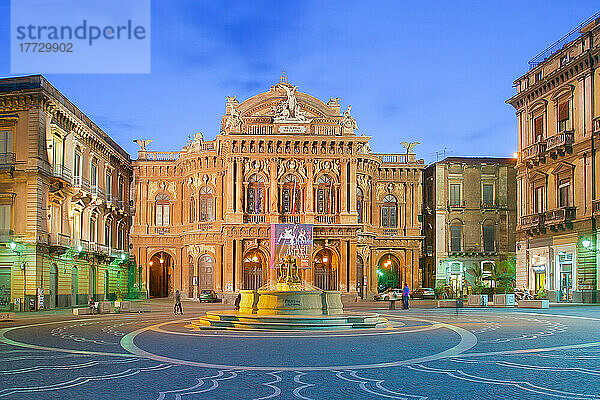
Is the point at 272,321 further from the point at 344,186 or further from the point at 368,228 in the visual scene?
the point at 368,228

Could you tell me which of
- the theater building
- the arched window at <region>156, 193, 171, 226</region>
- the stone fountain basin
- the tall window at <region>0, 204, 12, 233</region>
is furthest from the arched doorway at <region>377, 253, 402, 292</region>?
the stone fountain basin

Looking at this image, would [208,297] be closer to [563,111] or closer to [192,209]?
[192,209]

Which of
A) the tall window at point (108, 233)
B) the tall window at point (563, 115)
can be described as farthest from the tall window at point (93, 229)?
the tall window at point (563, 115)

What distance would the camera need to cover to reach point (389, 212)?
66.4m

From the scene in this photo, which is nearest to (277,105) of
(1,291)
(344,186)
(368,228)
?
(344,186)

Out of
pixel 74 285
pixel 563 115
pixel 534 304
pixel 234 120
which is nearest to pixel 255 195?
pixel 234 120

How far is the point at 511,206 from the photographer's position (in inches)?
2603

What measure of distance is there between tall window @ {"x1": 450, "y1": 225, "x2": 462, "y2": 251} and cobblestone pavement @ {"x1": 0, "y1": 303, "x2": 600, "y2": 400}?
4067cm

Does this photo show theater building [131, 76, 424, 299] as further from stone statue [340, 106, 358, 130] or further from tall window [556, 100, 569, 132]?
tall window [556, 100, 569, 132]

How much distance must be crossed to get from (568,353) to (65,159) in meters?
36.9

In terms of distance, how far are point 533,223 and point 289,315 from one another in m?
26.5

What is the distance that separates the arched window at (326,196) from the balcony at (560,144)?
62.8 feet

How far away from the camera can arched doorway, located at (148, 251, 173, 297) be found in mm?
66250

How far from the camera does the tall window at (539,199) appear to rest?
47.5 meters
